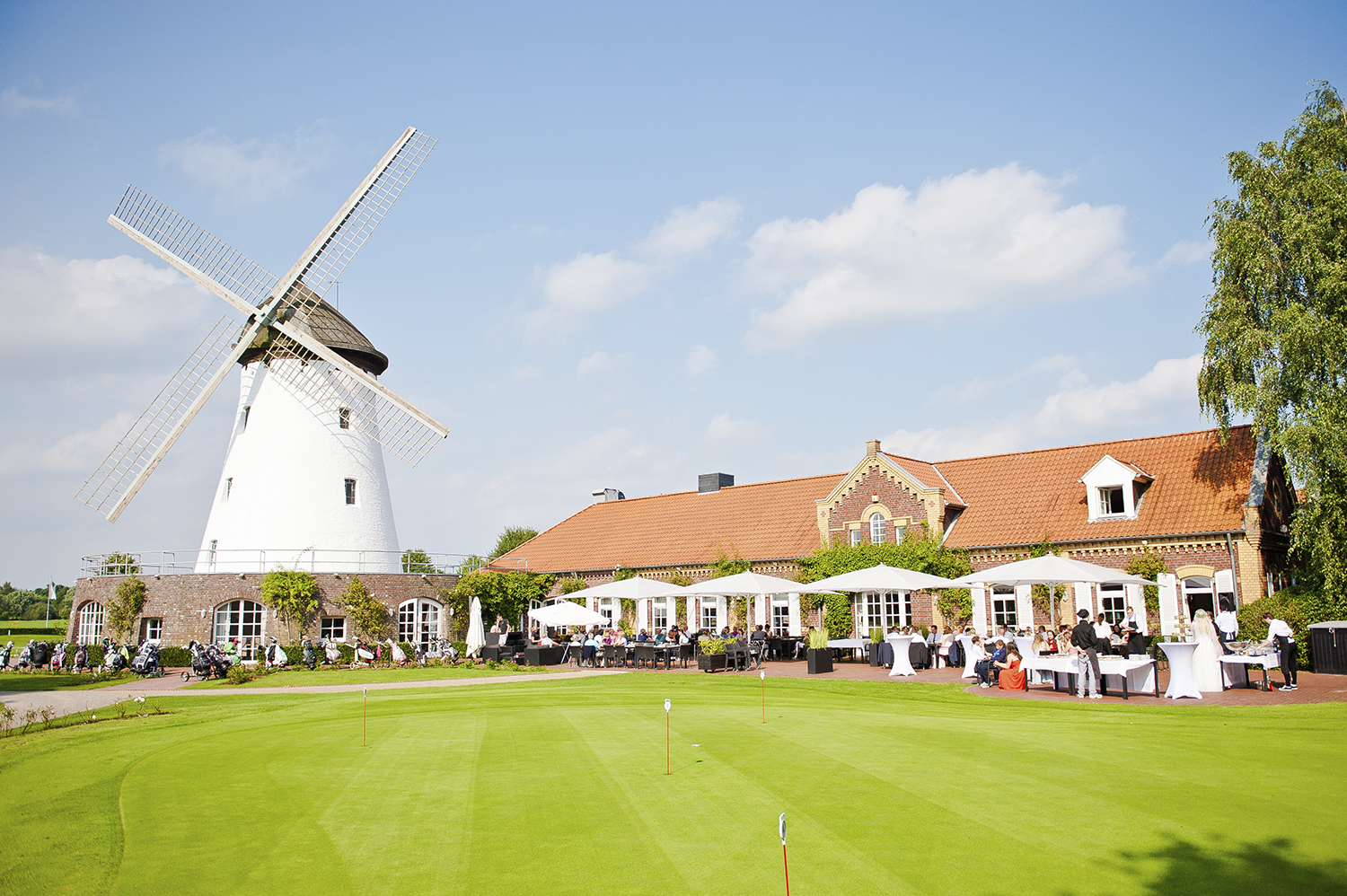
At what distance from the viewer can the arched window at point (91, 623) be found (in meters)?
31.0

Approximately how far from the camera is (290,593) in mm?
28906

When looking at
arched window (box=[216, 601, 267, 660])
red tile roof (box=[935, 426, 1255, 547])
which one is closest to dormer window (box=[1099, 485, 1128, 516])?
red tile roof (box=[935, 426, 1255, 547])

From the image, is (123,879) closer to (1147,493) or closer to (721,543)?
(1147,493)

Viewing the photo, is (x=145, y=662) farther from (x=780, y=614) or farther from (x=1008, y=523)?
(x=1008, y=523)

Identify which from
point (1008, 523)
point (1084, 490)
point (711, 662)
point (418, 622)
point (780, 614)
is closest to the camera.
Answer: point (711, 662)

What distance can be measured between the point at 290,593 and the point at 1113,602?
2494cm

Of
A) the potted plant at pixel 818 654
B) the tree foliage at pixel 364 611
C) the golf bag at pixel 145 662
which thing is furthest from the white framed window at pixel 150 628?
the potted plant at pixel 818 654

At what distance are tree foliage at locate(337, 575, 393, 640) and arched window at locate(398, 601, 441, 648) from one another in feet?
2.93

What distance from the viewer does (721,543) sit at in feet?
111

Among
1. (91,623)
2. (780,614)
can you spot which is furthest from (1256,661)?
(91,623)

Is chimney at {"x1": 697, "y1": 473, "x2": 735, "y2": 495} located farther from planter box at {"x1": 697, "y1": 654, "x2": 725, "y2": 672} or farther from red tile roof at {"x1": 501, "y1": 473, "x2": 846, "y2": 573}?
planter box at {"x1": 697, "y1": 654, "x2": 725, "y2": 672}

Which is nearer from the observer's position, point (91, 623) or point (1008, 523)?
point (1008, 523)

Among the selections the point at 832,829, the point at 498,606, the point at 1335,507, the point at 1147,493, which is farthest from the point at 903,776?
the point at 498,606

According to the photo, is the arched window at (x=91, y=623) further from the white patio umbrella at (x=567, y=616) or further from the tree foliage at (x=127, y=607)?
the white patio umbrella at (x=567, y=616)
